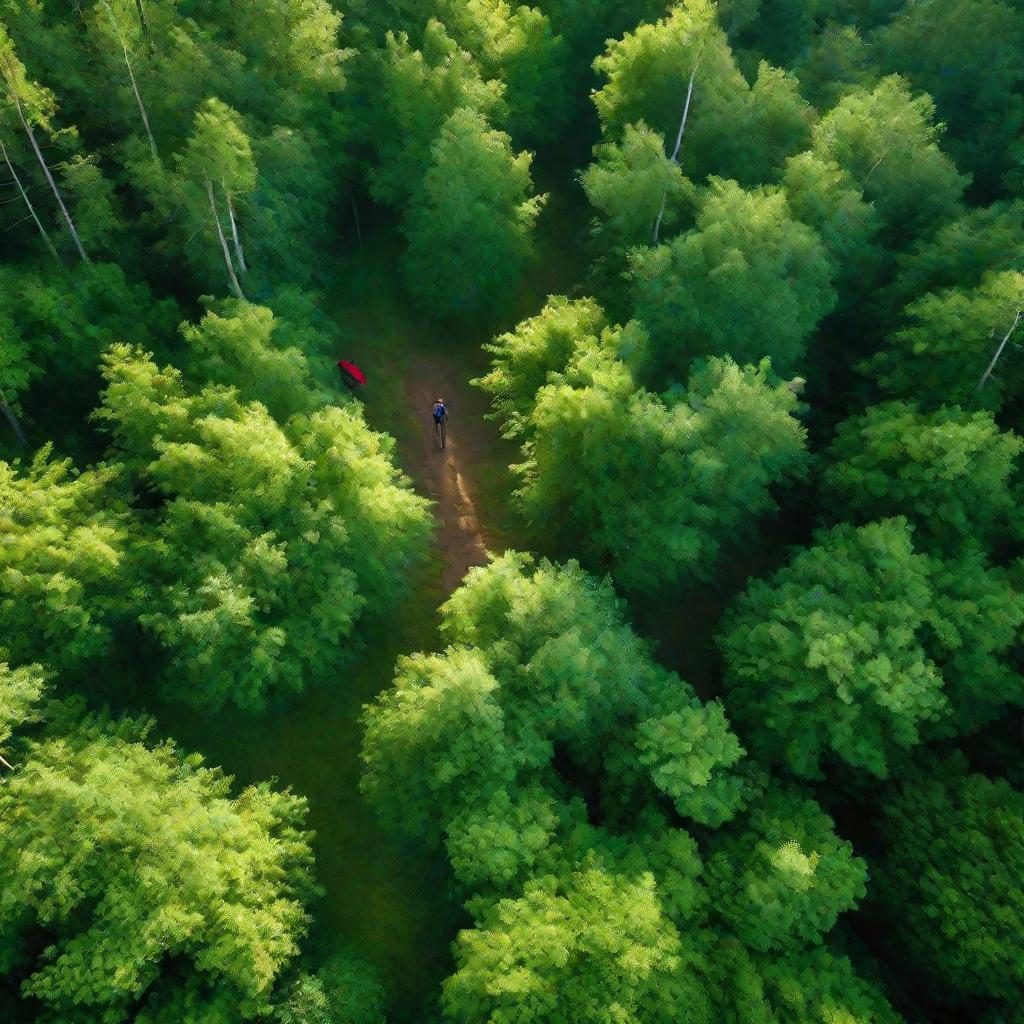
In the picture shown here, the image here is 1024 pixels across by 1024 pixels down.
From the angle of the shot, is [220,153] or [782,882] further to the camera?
[220,153]

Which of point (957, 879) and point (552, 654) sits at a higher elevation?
point (552, 654)

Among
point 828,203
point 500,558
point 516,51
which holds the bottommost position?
point 500,558

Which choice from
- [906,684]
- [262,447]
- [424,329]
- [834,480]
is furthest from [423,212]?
[906,684]

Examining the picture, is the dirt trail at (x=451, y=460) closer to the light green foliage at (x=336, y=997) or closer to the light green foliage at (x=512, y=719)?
the light green foliage at (x=512, y=719)

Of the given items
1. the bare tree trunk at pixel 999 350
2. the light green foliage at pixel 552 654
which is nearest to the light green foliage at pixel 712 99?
the bare tree trunk at pixel 999 350

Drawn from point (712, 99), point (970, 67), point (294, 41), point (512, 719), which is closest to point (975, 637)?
point (512, 719)

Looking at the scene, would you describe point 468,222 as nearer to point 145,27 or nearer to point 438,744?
point 145,27
